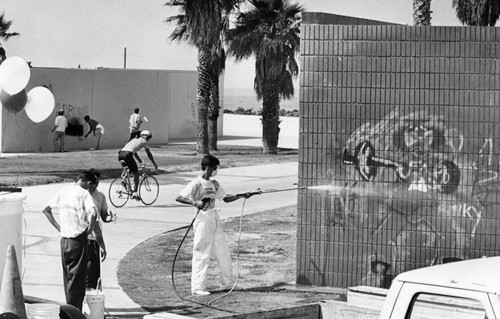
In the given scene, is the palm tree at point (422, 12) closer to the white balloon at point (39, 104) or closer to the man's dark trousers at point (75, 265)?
the white balloon at point (39, 104)

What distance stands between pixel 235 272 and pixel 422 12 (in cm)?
1256

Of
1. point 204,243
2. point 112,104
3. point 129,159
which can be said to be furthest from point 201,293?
point 112,104

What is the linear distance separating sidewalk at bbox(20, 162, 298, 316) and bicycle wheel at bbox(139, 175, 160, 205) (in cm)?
19

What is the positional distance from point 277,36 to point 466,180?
30.6 metres

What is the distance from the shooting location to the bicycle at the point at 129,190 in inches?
866

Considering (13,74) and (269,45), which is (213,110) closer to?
(269,45)

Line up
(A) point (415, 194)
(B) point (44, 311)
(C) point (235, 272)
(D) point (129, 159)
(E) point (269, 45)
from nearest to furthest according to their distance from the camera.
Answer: (B) point (44, 311) < (A) point (415, 194) < (C) point (235, 272) < (D) point (129, 159) < (E) point (269, 45)

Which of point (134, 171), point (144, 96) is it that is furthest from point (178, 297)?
point (144, 96)

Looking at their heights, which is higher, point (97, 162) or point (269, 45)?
point (269, 45)

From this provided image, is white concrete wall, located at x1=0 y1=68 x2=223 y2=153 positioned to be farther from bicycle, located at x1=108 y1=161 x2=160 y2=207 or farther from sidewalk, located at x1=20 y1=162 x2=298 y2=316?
bicycle, located at x1=108 y1=161 x2=160 y2=207

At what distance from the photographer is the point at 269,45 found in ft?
136

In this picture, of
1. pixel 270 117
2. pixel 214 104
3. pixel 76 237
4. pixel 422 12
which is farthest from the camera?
pixel 214 104

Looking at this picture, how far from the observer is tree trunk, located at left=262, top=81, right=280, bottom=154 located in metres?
41.2

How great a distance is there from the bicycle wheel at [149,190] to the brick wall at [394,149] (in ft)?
34.6
